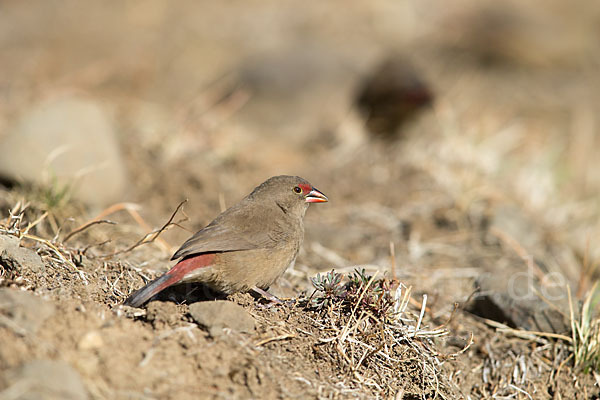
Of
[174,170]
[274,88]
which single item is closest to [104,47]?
[274,88]

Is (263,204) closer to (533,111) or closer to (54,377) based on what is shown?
(54,377)

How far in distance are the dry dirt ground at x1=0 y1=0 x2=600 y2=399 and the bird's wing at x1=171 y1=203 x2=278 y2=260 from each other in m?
0.34

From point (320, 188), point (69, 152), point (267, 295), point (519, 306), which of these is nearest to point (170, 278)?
point (267, 295)

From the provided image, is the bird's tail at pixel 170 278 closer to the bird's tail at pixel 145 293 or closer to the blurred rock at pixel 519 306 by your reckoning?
the bird's tail at pixel 145 293

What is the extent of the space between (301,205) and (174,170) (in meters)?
2.31

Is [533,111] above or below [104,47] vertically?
→ below

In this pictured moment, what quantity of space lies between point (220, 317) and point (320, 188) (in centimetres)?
408

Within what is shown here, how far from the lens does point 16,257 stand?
11.2 ft

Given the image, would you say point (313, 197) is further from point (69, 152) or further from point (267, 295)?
point (69, 152)

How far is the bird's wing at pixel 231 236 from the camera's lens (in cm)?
363

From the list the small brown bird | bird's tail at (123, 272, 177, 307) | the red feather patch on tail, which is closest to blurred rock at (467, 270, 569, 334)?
the small brown bird

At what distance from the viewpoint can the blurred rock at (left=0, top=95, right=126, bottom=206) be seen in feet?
17.0

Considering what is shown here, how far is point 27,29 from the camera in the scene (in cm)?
1106

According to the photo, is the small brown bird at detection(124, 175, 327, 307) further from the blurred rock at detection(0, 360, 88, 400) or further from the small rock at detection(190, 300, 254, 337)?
the blurred rock at detection(0, 360, 88, 400)
